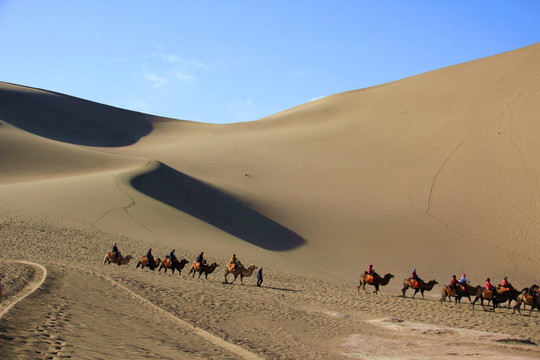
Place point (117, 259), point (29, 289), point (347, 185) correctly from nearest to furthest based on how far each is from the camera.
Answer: point (29, 289)
point (117, 259)
point (347, 185)

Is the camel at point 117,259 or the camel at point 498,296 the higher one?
the camel at point 498,296

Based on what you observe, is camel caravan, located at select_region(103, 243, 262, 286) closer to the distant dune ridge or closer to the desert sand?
the desert sand

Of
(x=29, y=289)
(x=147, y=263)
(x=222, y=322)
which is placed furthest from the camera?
(x=147, y=263)

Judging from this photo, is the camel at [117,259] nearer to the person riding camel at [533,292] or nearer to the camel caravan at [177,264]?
the camel caravan at [177,264]

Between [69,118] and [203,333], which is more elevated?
[69,118]

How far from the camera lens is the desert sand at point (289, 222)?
1184 centimetres

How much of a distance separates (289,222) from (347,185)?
28.2ft

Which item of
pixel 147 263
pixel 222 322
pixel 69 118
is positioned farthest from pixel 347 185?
pixel 69 118

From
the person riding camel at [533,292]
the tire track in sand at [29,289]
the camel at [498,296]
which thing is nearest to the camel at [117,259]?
the tire track in sand at [29,289]

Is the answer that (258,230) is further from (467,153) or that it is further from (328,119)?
(328,119)

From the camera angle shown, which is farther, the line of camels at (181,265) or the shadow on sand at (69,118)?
the shadow on sand at (69,118)

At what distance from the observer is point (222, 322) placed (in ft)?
43.6

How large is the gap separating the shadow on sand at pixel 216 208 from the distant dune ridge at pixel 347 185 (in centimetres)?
14

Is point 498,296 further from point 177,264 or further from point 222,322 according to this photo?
point 177,264
